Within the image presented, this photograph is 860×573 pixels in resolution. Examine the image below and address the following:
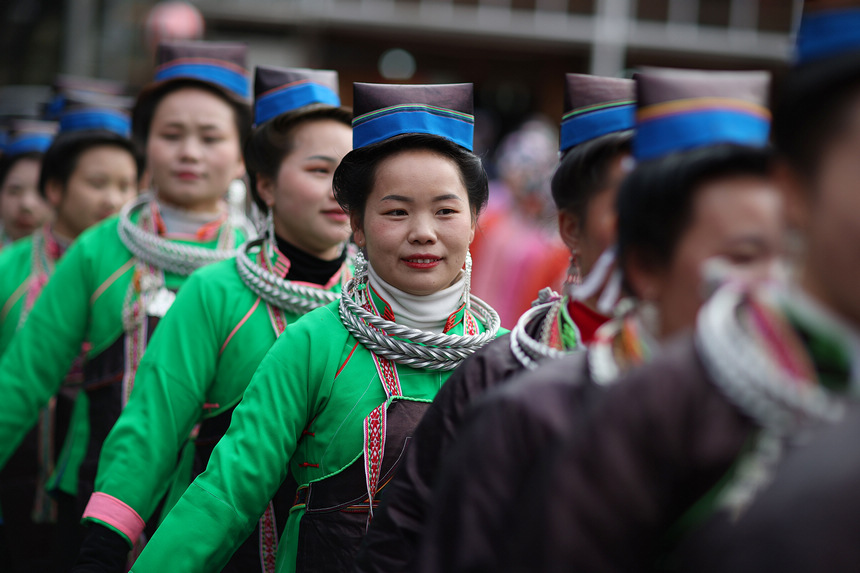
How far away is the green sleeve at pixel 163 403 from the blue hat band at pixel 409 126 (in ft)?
2.55

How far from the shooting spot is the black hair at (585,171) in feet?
→ 6.98

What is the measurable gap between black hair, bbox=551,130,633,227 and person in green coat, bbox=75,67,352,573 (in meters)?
1.03

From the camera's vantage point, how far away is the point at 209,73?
398 cm

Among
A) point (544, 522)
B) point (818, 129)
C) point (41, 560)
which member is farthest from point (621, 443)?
point (41, 560)

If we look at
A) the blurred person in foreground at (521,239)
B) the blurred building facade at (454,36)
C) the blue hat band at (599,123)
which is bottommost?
the blurred person in foreground at (521,239)

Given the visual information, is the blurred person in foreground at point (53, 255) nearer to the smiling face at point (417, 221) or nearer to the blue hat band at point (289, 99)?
the blue hat band at point (289, 99)

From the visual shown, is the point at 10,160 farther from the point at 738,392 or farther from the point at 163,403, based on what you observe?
the point at 738,392

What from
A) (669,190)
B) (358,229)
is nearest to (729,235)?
(669,190)

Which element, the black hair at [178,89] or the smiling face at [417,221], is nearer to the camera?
the smiling face at [417,221]

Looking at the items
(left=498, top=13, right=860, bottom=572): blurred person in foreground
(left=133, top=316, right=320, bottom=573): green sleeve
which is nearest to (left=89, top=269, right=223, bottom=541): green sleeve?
(left=133, top=316, right=320, bottom=573): green sleeve

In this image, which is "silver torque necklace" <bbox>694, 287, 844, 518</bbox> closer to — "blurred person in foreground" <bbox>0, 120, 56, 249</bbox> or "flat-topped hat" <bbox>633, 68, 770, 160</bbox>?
"flat-topped hat" <bbox>633, 68, 770, 160</bbox>

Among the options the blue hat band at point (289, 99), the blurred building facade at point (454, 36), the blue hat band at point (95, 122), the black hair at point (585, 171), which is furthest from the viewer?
the blurred building facade at point (454, 36)

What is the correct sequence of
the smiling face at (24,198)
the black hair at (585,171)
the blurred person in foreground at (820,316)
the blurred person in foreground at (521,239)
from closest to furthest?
1. the blurred person in foreground at (820,316)
2. the black hair at (585,171)
3. the smiling face at (24,198)
4. the blurred person in foreground at (521,239)

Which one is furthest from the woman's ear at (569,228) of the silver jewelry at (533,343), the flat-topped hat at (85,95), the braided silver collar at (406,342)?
the flat-topped hat at (85,95)
